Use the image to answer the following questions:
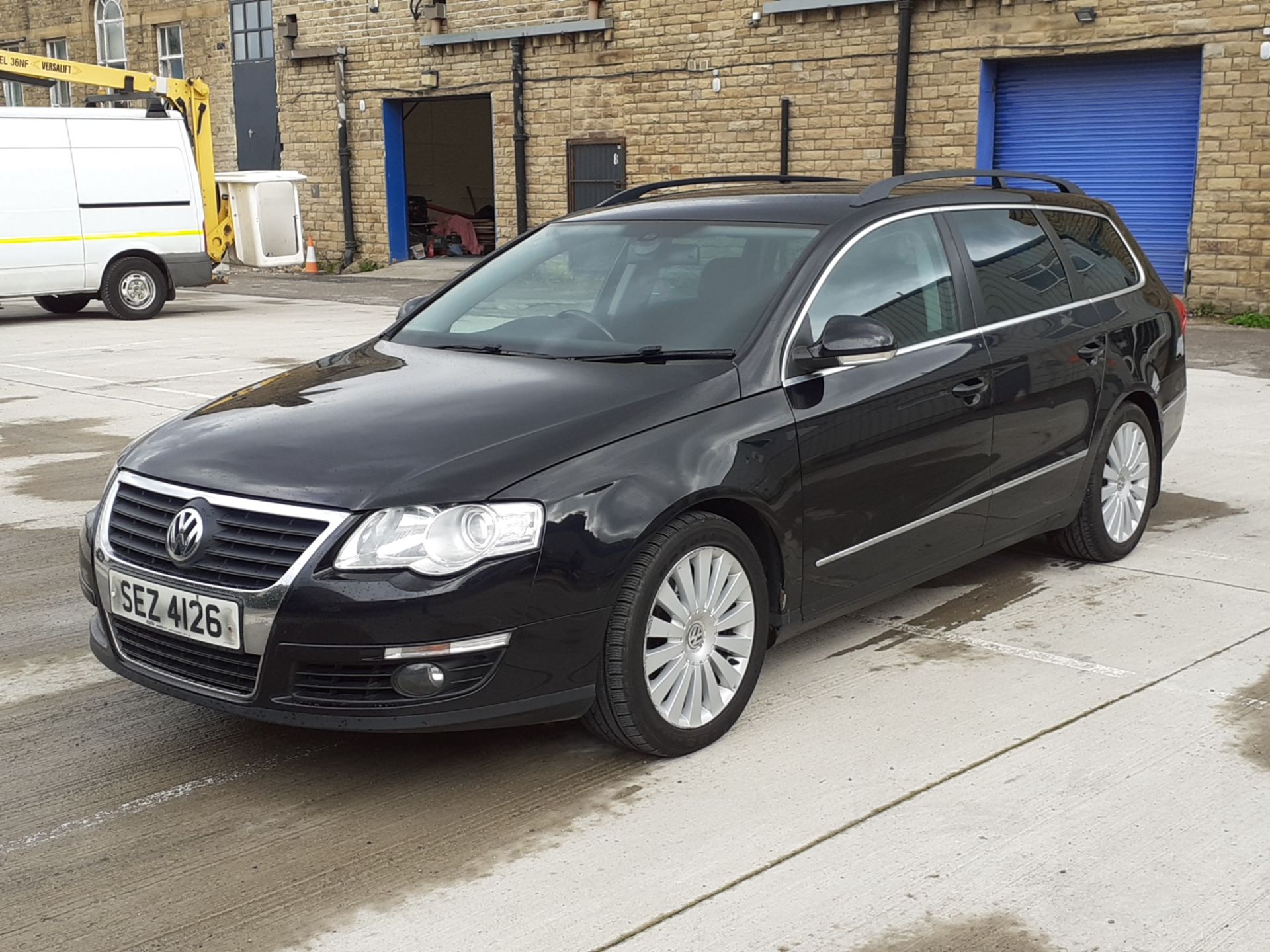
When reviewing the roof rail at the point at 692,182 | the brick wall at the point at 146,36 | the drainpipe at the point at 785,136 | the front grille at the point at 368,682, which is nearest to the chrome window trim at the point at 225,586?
the front grille at the point at 368,682

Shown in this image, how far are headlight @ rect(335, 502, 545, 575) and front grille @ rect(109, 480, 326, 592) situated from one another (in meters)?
0.14

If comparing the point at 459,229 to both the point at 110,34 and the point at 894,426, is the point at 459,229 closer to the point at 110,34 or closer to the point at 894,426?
the point at 110,34

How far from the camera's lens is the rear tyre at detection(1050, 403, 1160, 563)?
5.93m

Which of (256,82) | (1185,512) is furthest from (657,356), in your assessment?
(256,82)

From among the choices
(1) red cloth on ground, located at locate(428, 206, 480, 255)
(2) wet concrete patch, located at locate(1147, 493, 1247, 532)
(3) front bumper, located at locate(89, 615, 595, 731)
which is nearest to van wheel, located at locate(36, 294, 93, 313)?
(1) red cloth on ground, located at locate(428, 206, 480, 255)

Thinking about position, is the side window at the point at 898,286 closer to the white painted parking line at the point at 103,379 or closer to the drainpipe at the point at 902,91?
the white painted parking line at the point at 103,379

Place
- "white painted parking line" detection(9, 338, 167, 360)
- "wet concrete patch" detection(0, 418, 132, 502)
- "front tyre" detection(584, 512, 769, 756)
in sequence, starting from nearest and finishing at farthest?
1. "front tyre" detection(584, 512, 769, 756)
2. "wet concrete patch" detection(0, 418, 132, 502)
3. "white painted parking line" detection(9, 338, 167, 360)

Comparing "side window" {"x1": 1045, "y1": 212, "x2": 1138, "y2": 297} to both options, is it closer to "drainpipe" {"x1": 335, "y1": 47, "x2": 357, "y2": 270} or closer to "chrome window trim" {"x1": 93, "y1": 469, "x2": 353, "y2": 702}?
"chrome window trim" {"x1": 93, "y1": 469, "x2": 353, "y2": 702}

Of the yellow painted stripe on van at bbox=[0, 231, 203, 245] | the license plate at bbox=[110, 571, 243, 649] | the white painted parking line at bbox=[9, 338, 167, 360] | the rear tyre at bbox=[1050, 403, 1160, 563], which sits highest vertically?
the yellow painted stripe on van at bbox=[0, 231, 203, 245]

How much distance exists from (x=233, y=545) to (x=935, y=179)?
10.8 feet

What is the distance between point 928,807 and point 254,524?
1.89 m

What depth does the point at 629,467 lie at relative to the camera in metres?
3.89

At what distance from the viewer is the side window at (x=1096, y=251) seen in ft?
19.7

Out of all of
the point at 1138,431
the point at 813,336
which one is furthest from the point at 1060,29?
the point at 813,336
